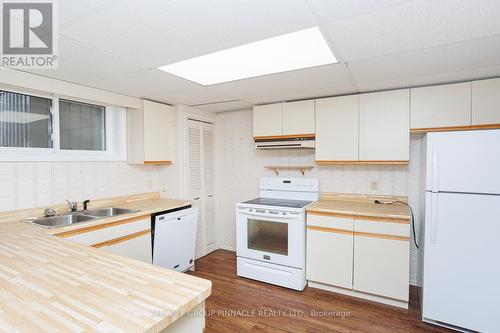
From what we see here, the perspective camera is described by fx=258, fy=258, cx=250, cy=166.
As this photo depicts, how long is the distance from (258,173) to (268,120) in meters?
0.85

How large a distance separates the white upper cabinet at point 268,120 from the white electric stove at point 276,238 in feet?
2.38

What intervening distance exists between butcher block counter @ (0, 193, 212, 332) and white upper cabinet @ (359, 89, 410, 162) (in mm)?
2332

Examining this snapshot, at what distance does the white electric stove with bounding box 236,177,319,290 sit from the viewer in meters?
2.80

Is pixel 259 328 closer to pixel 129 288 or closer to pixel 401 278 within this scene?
pixel 401 278

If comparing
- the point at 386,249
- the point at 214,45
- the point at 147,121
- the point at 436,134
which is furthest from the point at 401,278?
the point at 147,121

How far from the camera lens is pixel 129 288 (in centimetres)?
101

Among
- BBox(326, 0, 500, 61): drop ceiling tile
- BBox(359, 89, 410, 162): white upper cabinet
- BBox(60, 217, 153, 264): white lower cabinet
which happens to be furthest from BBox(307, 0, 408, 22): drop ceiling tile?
BBox(60, 217, 153, 264): white lower cabinet

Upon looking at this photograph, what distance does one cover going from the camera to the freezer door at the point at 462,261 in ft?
6.52

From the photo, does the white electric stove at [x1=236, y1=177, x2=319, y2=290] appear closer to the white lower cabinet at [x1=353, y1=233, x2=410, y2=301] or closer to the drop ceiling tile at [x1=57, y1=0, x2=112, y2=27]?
the white lower cabinet at [x1=353, y1=233, x2=410, y2=301]

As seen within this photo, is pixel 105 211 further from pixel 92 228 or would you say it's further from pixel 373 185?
pixel 373 185

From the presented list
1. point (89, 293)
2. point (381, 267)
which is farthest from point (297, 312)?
point (89, 293)

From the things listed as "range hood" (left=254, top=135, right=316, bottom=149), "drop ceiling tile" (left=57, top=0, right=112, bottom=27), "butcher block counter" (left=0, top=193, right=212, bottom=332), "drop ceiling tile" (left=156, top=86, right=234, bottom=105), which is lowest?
"butcher block counter" (left=0, top=193, right=212, bottom=332)


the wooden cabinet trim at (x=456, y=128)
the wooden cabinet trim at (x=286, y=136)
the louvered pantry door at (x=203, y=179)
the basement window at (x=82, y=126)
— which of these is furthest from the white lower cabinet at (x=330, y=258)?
the basement window at (x=82, y=126)

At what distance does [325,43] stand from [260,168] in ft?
7.45
